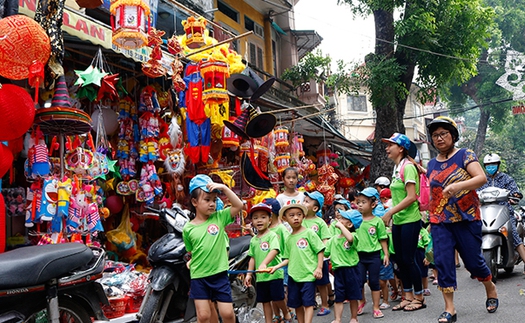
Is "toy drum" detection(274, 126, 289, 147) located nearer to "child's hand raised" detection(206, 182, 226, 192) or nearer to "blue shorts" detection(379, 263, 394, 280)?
"blue shorts" detection(379, 263, 394, 280)

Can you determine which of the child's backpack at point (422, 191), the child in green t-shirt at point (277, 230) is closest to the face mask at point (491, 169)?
the child's backpack at point (422, 191)

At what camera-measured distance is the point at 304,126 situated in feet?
49.2

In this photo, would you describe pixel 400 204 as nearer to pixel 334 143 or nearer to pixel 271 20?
pixel 334 143

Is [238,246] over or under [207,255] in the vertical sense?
under

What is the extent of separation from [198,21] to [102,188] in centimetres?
322

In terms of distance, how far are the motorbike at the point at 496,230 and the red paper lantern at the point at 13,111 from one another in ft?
20.5

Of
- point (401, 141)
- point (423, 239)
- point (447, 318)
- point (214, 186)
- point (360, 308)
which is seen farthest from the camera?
point (423, 239)

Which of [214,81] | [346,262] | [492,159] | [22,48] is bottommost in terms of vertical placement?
[346,262]

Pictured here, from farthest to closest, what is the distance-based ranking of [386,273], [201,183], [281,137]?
[281,137]
[386,273]
[201,183]

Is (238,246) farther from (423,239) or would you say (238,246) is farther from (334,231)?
(423,239)

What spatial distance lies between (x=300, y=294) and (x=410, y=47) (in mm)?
10925

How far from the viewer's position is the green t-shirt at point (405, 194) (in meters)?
5.96

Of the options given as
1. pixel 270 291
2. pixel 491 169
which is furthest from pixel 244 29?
pixel 270 291

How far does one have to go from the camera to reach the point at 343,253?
20.4 feet
